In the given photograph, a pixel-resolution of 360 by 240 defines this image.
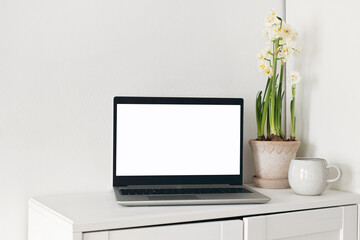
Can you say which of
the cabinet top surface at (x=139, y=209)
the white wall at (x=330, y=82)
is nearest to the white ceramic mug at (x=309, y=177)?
the cabinet top surface at (x=139, y=209)

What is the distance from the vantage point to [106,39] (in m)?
1.56

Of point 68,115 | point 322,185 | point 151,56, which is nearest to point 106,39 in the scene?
point 151,56

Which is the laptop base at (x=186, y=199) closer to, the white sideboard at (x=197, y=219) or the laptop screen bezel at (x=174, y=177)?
the white sideboard at (x=197, y=219)

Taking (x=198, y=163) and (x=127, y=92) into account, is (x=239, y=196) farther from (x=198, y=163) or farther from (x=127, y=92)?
(x=127, y=92)

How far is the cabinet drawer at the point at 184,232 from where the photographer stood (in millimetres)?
1169

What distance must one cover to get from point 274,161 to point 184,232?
0.52 m

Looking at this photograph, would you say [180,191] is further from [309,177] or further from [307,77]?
[307,77]

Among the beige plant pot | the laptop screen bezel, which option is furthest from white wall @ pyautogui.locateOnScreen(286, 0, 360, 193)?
the laptop screen bezel

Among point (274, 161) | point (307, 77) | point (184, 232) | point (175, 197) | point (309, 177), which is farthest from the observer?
point (307, 77)

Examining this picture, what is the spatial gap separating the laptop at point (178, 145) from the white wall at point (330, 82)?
0.31 metres

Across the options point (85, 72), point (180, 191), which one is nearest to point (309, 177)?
point (180, 191)

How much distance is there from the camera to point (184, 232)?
4.08ft

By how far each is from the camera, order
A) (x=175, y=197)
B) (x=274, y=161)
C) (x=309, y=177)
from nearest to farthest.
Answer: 1. (x=175, y=197)
2. (x=309, y=177)
3. (x=274, y=161)

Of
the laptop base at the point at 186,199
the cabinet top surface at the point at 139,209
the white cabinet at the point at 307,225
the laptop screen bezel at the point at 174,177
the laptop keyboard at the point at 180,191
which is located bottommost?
the white cabinet at the point at 307,225
